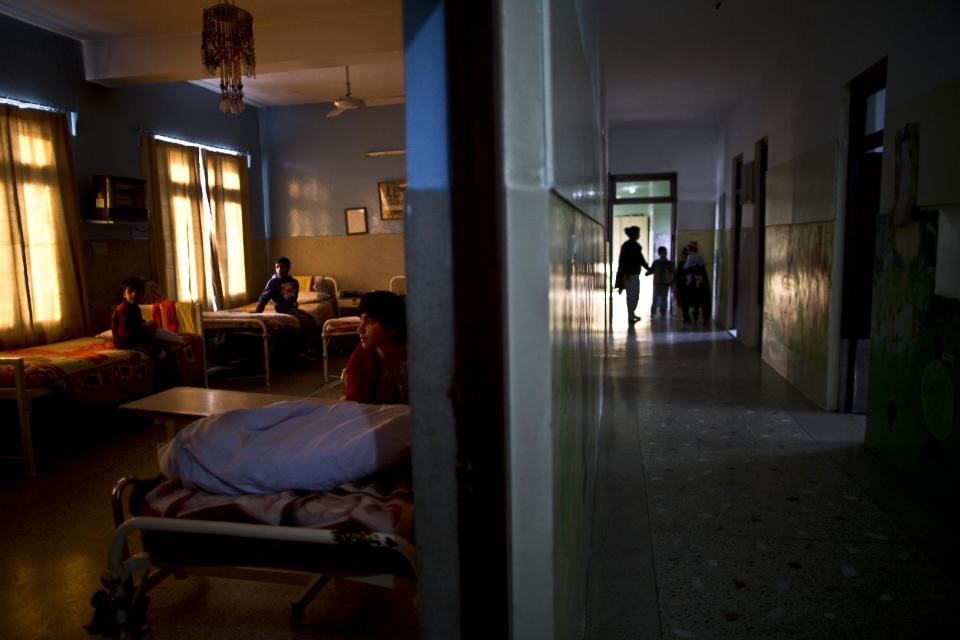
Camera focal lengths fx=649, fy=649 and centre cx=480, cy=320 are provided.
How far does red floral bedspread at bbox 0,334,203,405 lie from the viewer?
440 cm

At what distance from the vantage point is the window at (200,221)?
7.33 m

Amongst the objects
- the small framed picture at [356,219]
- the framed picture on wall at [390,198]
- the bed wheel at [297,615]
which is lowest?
the bed wheel at [297,615]

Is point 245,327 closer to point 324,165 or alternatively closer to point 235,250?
point 235,250

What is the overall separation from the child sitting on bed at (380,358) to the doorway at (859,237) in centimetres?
351

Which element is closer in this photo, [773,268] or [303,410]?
[303,410]

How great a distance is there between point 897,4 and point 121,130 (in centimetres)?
687

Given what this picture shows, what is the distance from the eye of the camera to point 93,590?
261 centimetres

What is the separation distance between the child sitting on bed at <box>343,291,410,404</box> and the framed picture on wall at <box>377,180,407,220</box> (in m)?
6.47

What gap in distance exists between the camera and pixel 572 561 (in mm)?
1863

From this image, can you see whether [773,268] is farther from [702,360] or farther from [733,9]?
[733,9]

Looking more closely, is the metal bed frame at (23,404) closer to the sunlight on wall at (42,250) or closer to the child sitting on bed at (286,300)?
the sunlight on wall at (42,250)

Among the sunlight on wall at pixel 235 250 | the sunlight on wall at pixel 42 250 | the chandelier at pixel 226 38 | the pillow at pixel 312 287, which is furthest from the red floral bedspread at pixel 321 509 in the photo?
the pillow at pixel 312 287

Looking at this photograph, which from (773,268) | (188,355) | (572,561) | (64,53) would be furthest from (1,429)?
(773,268)

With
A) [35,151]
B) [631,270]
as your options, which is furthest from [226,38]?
[631,270]
